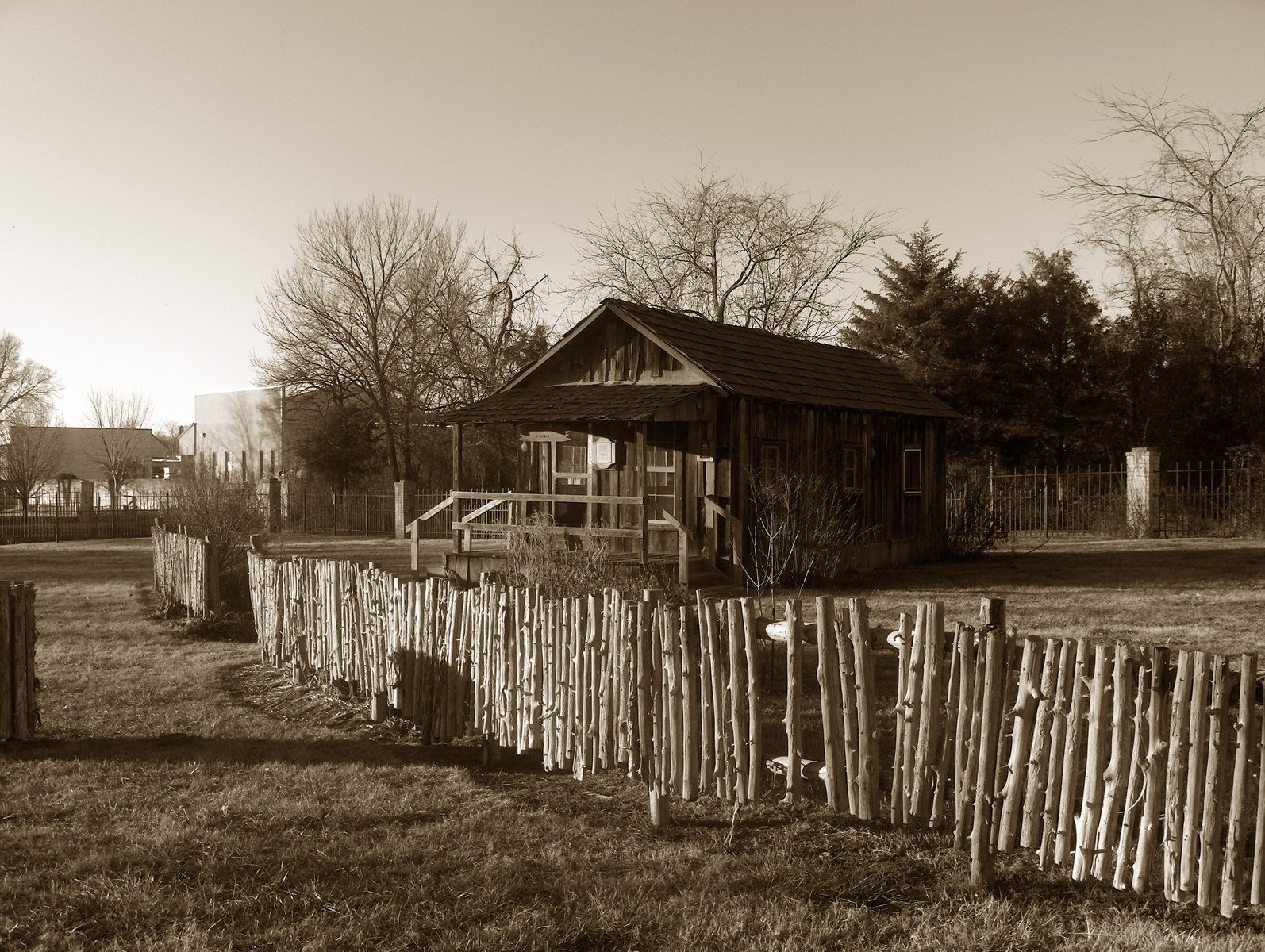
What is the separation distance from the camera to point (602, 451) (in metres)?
18.0

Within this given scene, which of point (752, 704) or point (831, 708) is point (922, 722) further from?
point (752, 704)

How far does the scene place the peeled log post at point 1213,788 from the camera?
13.5 ft

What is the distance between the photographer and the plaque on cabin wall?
58.4 ft

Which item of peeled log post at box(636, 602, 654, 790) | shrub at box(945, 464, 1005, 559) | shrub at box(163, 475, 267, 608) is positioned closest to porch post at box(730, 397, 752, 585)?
shrub at box(945, 464, 1005, 559)

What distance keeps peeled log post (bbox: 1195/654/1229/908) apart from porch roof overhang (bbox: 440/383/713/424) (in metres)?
10.8

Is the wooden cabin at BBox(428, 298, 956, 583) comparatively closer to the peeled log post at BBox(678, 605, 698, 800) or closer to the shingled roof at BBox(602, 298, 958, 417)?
the shingled roof at BBox(602, 298, 958, 417)

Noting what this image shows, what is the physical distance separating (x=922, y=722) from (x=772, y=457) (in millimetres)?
12411

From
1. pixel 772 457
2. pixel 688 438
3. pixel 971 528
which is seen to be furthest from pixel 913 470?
pixel 688 438

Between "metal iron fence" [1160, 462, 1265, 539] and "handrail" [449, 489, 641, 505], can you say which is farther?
"metal iron fence" [1160, 462, 1265, 539]

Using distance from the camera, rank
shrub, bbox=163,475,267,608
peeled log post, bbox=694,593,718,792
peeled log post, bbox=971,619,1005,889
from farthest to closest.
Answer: shrub, bbox=163,475,267,608
peeled log post, bbox=694,593,718,792
peeled log post, bbox=971,619,1005,889

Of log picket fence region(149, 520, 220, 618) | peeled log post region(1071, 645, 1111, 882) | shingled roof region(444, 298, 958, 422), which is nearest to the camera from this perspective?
peeled log post region(1071, 645, 1111, 882)

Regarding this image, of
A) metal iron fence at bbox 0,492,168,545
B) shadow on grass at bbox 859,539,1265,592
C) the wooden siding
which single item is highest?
the wooden siding

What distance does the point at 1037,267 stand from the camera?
3759 cm

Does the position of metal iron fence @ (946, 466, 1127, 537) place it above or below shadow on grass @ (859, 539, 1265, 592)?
above
